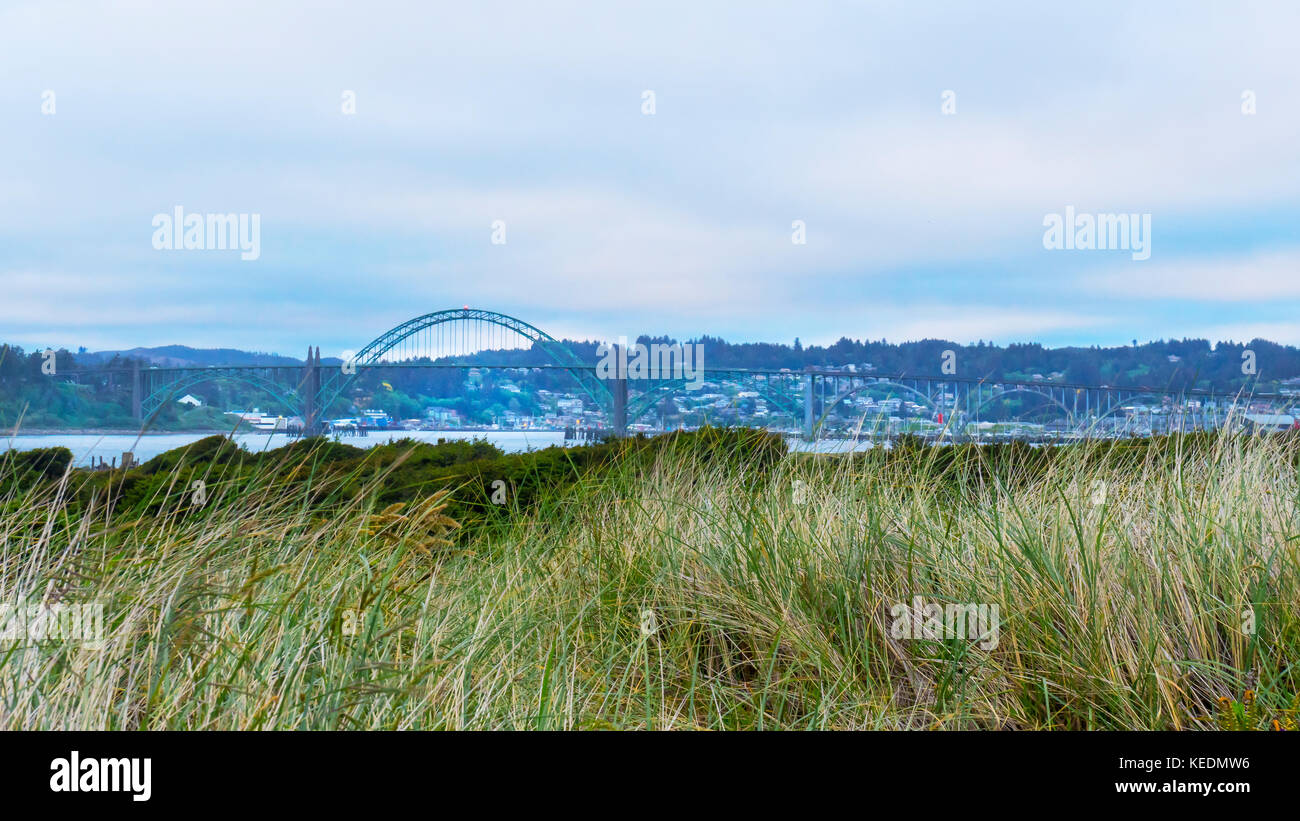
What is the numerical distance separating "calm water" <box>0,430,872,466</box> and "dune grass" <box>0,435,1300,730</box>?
441mm

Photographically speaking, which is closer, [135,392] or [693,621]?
[693,621]

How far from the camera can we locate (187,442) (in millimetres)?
7688

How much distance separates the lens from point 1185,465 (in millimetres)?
6918

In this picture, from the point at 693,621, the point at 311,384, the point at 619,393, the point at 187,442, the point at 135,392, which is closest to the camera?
the point at 693,621

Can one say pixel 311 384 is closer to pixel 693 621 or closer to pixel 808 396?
pixel 808 396

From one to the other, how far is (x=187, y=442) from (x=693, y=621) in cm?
573

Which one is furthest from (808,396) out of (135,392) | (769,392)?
(135,392)

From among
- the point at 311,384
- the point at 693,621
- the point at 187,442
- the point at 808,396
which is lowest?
the point at 693,621

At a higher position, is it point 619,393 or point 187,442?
point 619,393

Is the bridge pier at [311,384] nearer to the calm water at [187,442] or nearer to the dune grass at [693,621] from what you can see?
the calm water at [187,442]

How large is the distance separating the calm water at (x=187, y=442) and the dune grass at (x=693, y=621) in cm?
44

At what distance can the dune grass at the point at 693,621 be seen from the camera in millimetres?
2979
